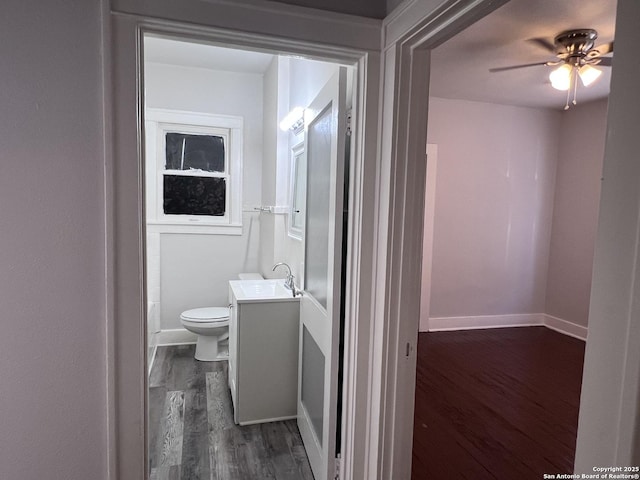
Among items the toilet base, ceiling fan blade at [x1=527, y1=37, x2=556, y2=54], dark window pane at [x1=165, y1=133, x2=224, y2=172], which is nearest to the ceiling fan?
ceiling fan blade at [x1=527, y1=37, x2=556, y2=54]

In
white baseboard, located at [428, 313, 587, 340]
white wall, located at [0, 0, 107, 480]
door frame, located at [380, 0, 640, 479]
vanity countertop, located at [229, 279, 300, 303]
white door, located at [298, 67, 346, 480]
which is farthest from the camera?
white baseboard, located at [428, 313, 587, 340]

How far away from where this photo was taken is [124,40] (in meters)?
1.20

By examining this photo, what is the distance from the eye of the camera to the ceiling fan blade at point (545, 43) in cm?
252

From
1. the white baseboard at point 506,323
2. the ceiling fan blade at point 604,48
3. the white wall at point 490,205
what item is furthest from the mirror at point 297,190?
→ the white baseboard at point 506,323

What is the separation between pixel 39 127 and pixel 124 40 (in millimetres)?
363

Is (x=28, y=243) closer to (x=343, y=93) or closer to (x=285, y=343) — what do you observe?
(x=343, y=93)

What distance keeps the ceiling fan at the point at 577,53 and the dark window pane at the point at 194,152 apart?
2878mm

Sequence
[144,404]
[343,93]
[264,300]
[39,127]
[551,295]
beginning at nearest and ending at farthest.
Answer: [39,127], [144,404], [343,93], [264,300], [551,295]

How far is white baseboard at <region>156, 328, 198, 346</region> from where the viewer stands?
3854 mm

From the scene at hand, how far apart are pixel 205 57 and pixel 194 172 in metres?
1.08

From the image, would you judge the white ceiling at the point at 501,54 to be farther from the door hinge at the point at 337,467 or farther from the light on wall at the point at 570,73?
the door hinge at the point at 337,467

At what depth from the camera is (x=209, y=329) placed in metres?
3.32

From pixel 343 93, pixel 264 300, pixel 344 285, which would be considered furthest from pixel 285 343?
pixel 343 93

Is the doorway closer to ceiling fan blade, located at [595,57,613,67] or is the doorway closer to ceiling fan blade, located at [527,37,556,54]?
ceiling fan blade, located at [527,37,556,54]
